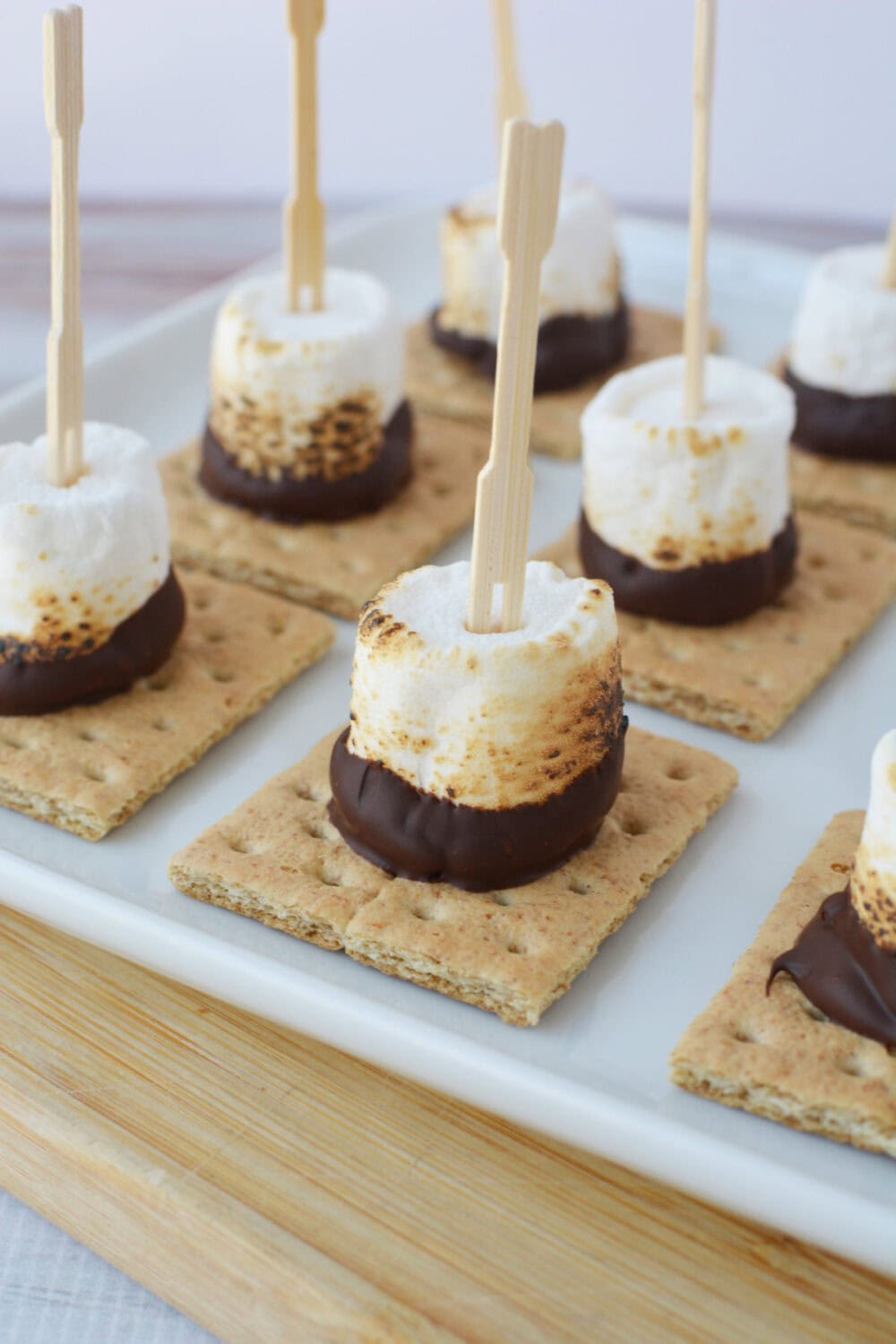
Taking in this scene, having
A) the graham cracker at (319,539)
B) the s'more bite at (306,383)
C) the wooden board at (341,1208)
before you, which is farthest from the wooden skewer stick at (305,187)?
the wooden board at (341,1208)

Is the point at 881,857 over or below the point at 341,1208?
over

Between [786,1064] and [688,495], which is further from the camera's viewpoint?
[688,495]

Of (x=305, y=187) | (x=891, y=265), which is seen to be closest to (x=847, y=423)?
(x=891, y=265)

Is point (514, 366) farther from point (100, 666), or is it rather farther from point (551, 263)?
point (551, 263)

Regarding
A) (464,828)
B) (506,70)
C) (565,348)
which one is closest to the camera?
(464,828)

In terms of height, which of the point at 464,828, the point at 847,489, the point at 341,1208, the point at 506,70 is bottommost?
the point at 341,1208

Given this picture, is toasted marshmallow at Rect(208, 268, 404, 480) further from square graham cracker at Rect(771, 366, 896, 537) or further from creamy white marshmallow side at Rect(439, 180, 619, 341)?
square graham cracker at Rect(771, 366, 896, 537)

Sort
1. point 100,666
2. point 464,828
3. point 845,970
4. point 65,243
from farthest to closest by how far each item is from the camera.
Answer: point 100,666 < point 65,243 < point 464,828 < point 845,970
